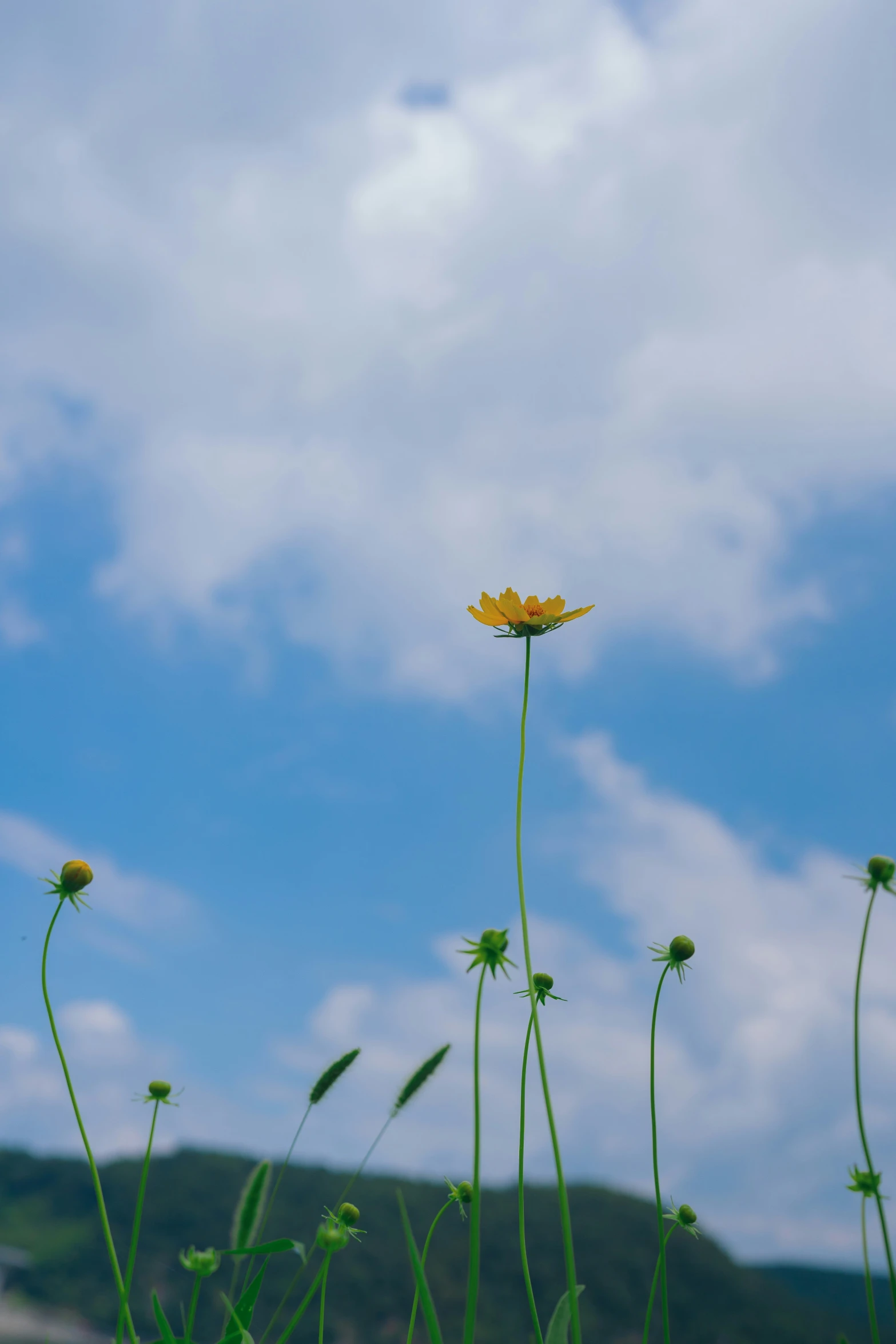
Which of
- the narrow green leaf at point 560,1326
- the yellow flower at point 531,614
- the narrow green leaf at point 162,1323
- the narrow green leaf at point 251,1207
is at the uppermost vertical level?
the yellow flower at point 531,614

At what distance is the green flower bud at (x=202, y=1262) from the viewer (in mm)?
2025

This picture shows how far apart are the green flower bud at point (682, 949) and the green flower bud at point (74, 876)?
160cm

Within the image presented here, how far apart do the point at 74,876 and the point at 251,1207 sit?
0.95 m

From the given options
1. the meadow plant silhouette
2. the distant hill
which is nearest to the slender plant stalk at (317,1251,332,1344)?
the meadow plant silhouette

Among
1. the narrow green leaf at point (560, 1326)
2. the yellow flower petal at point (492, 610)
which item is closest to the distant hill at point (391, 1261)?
the narrow green leaf at point (560, 1326)

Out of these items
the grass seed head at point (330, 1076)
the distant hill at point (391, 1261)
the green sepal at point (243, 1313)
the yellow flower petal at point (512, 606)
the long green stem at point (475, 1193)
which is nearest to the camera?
the long green stem at point (475, 1193)

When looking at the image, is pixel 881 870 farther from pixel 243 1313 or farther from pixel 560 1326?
pixel 243 1313

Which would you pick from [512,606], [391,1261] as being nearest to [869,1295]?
[512,606]

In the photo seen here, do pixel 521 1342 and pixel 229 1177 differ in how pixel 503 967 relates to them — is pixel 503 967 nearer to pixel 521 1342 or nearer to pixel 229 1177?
pixel 521 1342

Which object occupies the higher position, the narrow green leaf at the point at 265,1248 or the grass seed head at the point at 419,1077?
the grass seed head at the point at 419,1077

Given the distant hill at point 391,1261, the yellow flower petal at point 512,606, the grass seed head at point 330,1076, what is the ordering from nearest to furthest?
1. the grass seed head at point 330,1076
2. the yellow flower petal at point 512,606
3. the distant hill at point 391,1261

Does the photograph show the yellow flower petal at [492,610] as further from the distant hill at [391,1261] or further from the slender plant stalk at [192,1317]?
the distant hill at [391,1261]

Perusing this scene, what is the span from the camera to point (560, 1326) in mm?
2416

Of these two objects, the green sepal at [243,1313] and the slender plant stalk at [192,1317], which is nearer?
the slender plant stalk at [192,1317]
